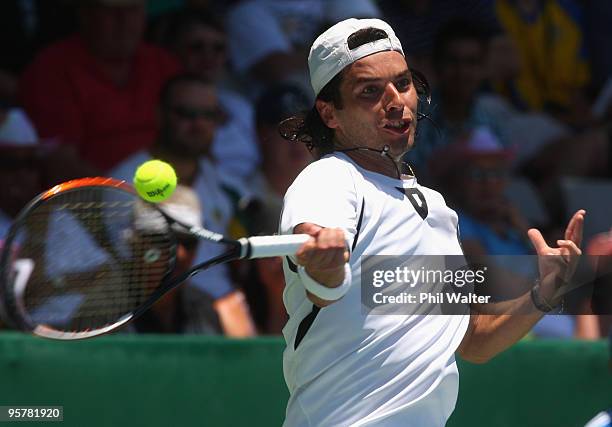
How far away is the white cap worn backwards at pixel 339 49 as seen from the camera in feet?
12.6

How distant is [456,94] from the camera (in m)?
8.20

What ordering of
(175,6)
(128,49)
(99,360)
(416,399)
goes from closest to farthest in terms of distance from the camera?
(416,399) < (99,360) < (128,49) < (175,6)

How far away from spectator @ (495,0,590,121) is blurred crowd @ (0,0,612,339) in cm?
1

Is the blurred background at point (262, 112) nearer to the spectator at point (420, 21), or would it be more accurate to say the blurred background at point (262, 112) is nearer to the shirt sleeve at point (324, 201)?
the spectator at point (420, 21)

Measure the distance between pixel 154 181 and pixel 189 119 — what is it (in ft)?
10.5

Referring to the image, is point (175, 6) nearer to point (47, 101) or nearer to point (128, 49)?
point (128, 49)

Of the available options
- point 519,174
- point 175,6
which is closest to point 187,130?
point 175,6

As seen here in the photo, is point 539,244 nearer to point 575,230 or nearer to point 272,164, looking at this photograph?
point 575,230

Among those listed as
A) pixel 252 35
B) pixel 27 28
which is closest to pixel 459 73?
pixel 252 35

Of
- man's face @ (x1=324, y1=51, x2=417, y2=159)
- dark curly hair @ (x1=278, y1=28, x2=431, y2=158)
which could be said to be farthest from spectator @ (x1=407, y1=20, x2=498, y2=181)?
man's face @ (x1=324, y1=51, x2=417, y2=159)

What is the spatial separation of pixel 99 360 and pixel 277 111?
2392 mm

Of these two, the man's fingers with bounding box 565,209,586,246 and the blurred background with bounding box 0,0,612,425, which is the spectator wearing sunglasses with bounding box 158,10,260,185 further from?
the man's fingers with bounding box 565,209,586,246

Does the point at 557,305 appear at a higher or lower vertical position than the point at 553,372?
higher

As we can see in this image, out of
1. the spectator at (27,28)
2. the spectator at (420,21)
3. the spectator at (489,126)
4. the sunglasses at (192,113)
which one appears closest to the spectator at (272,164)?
the sunglasses at (192,113)
